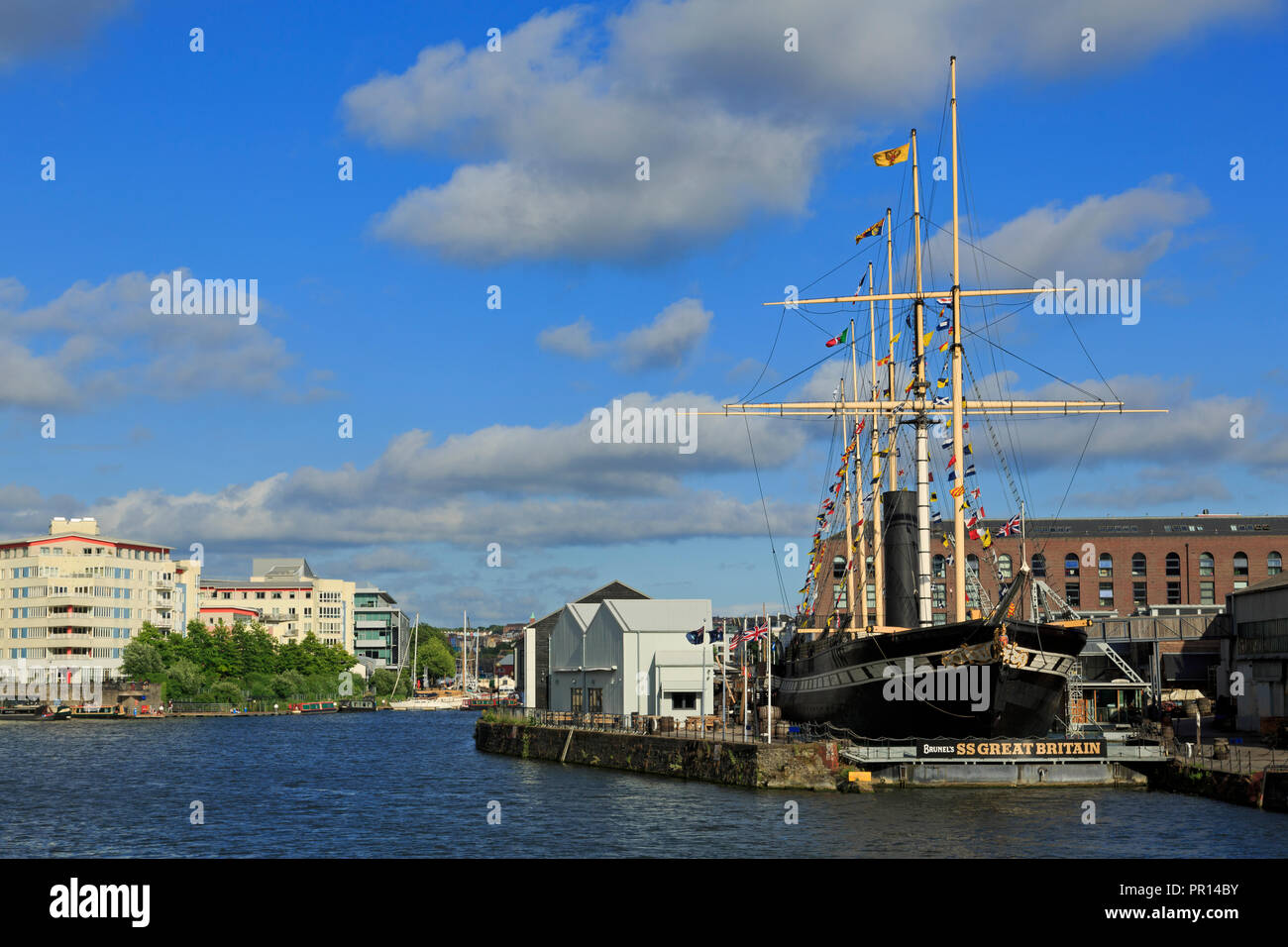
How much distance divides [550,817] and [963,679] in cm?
2007

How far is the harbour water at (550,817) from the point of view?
38.5 metres

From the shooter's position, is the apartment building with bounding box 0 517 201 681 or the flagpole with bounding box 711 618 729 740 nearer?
the flagpole with bounding box 711 618 729 740

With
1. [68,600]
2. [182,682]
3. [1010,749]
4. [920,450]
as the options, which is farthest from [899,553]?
[68,600]

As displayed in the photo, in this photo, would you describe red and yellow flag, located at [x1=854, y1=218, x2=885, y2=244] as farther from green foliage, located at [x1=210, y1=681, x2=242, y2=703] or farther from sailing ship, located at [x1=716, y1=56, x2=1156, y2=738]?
green foliage, located at [x1=210, y1=681, x2=242, y2=703]

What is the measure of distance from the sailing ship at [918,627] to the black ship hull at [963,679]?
0.19 ft

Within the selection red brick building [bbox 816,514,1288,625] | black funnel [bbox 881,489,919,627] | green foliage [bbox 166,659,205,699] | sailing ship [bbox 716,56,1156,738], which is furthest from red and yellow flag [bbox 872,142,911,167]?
green foliage [bbox 166,659,205,699]

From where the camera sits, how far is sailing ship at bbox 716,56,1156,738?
57.1 m

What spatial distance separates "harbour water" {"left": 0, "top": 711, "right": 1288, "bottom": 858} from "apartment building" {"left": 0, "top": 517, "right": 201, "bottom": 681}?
9353 centimetres

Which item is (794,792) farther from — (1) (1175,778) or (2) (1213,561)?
(2) (1213,561)

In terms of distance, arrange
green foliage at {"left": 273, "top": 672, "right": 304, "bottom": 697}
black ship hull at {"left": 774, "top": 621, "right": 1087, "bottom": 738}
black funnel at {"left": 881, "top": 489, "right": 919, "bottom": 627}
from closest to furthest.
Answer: black ship hull at {"left": 774, "top": 621, "right": 1087, "bottom": 738}
black funnel at {"left": 881, "top": 489, "right": 919, "bottom": 627}
green foliage at {"left": 273, "top": 672, "right": 304, "bottom": 697}

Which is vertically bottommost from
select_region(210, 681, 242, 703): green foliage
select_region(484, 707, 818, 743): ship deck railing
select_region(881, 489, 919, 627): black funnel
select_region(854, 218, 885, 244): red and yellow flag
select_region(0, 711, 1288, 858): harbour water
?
select_region(210, 681, 242, 703): green foliage
